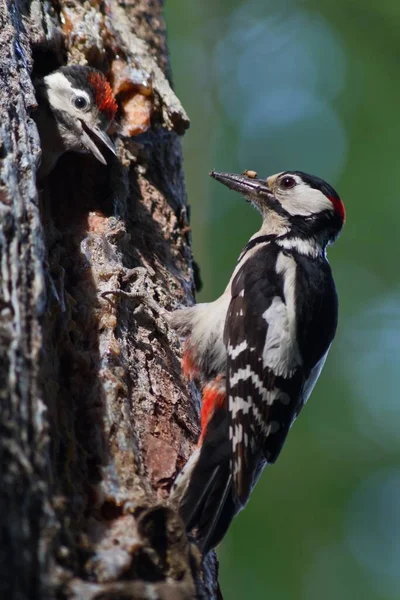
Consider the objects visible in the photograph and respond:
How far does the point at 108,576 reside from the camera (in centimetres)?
164

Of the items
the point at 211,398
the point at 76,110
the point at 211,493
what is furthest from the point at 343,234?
the point at 211,493

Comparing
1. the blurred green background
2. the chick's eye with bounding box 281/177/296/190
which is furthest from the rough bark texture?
the blurred green background

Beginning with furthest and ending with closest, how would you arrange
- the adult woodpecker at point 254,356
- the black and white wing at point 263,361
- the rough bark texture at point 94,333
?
the black and white wing at point 263,361 < the adult woodpecker at point 254,356 < the rough bark texture at point 94,333

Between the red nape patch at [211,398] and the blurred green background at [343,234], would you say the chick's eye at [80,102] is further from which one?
the blurred green background at [343,234]

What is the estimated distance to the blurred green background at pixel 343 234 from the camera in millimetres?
5781

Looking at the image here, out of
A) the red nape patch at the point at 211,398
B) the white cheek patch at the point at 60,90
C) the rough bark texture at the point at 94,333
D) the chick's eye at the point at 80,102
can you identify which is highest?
the white cheek patch at the point at 60,90

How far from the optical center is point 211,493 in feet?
8.30

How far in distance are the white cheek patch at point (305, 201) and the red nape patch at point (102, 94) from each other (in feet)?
3.14

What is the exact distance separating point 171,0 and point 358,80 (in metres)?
2.19

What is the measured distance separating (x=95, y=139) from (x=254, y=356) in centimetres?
119

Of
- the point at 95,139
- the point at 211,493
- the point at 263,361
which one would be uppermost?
the point at 95,139

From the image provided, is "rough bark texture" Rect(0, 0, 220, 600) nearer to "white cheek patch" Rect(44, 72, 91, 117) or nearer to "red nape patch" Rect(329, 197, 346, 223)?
"white cheek patch" Rect(44, 72, 91, 117)

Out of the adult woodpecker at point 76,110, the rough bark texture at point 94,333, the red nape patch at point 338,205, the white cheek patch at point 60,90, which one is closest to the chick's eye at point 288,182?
the red nape patch at point 338,205

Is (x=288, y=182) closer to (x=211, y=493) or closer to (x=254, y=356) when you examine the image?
(x=254, y=356)
